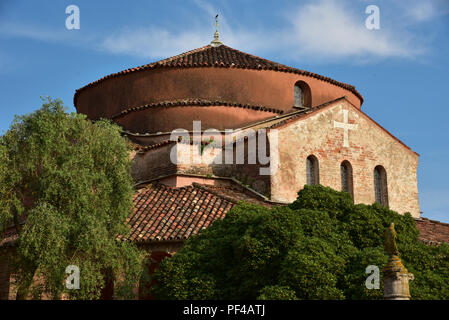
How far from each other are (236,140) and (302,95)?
406 cm

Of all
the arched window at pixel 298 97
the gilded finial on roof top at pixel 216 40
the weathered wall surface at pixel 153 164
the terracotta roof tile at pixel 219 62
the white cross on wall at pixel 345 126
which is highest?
the gilded finial on roof top at pixel 216 40

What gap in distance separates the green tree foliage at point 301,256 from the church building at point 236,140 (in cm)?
280

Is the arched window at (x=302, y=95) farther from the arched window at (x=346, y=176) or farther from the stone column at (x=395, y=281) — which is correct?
the stone column at (x=395, y=281)

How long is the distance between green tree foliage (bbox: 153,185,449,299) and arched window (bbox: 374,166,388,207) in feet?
21.5

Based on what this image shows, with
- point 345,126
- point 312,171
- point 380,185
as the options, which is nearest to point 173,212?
point 312,171

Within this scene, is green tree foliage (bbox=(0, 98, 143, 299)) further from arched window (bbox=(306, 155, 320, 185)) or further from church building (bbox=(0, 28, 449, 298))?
arched window (bbox=(306, 155, 320, 185))

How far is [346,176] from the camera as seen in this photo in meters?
19.7

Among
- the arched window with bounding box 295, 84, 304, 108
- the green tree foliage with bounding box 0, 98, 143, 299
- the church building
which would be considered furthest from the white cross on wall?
the green tree foliage with bounding box 0, 98, 143, 299

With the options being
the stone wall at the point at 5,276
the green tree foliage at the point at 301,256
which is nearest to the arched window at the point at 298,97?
the green tree foliage at the point at 301,256

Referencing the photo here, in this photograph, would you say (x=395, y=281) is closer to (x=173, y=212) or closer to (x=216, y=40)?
(x=173, y=212)

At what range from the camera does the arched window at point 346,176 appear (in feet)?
64.1

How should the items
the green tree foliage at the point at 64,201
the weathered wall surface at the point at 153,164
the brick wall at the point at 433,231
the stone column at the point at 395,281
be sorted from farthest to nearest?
the weathered wall surface at the point at 153,164 → the brick wall at the point at 433,231 → the green tree foliage at the point at 64,201 → the stone column at the point at 395,281

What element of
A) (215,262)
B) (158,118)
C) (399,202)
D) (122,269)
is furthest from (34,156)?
(399,202)
